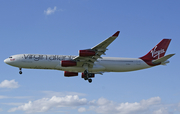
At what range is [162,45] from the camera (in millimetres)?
57188

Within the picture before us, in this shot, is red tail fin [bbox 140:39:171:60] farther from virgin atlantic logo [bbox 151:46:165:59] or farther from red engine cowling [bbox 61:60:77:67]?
red engine cowling [bbox 61:60:77:67]

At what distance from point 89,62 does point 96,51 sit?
4924 mm

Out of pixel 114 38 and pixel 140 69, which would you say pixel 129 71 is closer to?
pixel 140 69

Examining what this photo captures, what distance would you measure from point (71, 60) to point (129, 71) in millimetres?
12124

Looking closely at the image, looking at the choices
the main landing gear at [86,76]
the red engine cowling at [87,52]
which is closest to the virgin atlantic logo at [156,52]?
the main landing gear at [86,76]

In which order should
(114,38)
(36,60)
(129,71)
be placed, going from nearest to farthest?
(114,38) < (36,60) < (129,71)

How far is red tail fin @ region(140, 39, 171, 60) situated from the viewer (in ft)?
185

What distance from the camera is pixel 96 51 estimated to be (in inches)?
1829

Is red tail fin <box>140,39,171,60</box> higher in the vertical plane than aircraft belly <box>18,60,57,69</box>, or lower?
higher

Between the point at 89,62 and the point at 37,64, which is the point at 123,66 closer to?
the point at 89,62

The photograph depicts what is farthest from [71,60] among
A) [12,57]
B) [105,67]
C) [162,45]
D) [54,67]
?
[162,45]

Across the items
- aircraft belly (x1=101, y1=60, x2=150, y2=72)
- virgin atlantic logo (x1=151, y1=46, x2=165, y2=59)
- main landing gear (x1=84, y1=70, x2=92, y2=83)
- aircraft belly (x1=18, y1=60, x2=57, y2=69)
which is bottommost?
main landing gear (x1=84, y1=70, x2=92, y2=83)

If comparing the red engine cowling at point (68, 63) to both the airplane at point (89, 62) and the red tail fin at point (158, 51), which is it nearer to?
the airplane at point (89, 62)

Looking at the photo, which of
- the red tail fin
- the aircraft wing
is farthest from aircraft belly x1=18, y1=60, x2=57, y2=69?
the red tail fin
